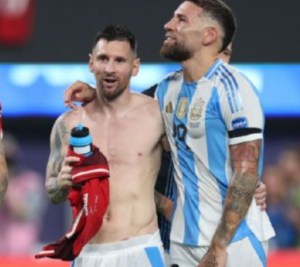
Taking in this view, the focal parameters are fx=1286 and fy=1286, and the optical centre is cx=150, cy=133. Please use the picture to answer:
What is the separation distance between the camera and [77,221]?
625cm

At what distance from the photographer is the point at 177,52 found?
6332 mm

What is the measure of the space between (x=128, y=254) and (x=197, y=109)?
0.83 m

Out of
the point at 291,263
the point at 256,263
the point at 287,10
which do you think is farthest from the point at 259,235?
the point at 287,10

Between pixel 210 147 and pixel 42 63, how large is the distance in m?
7.16

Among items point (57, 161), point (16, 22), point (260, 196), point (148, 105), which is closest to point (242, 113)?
point (260, 196)

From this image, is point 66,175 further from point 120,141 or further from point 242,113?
point 242,113

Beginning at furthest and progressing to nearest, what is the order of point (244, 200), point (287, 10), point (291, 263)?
point (287, 10) < point (291, 263) < point (244, 200)

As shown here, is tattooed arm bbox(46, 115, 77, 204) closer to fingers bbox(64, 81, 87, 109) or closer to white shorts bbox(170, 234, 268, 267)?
fingers bbox(64, 81, 87, 109)

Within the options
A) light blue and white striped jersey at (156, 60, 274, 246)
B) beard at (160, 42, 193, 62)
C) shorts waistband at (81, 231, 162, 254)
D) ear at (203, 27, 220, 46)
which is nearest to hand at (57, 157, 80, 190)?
shorts waistband at (81, 231, 162, 254)

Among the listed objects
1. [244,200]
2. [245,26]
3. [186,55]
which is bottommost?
[245,26]

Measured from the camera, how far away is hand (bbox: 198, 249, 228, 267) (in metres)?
5.99

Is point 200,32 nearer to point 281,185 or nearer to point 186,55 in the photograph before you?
point 186,55

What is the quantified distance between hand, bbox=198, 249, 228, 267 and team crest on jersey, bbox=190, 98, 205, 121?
0.64 m

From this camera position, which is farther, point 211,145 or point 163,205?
point 163,205
